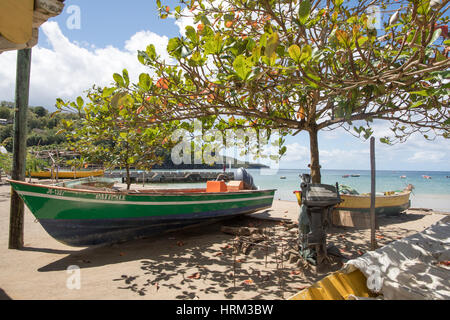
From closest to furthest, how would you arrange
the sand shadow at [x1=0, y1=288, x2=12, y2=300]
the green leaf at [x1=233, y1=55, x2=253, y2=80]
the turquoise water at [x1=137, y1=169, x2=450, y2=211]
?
the green leaf at [x1=233, y1=55, x2=253, y2=80], the sand shadow at [x1=0, y1=288, x2=12, y2=300], the turquoise water at [x1=137, y1=169, x2=450, y2=211]

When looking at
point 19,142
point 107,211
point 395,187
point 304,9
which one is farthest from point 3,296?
point 395,187

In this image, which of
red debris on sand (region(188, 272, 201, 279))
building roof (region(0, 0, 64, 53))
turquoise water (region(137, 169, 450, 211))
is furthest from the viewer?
turquoise water (region(137, 169, 450, 211))

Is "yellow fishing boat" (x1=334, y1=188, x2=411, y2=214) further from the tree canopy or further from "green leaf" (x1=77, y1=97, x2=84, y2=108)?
"green leaf" (x1=77, y1=97, x2=84, y2=108)

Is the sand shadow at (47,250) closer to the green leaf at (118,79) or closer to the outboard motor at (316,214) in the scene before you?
the green leaf at (118,79)

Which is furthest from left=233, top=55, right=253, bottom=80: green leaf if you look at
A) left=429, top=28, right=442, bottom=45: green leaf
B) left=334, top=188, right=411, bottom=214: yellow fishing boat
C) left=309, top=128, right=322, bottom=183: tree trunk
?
left=334, top=188, right=411, bottom=214: yellow fishing boat

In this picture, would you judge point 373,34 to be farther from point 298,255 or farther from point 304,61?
point 298,255

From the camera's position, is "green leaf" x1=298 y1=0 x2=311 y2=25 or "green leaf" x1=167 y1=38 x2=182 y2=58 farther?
"green leaf" x1=167 y1=38 x2=182 y2=58

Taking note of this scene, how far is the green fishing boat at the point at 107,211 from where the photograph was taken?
479cm

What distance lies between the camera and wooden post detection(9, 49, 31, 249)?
5332 millimetres

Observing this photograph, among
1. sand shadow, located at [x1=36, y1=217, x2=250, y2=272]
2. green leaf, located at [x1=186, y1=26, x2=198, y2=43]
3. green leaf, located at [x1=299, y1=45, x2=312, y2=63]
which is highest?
green leaf, located at [x1=186, y1=26, x2=198, y2=43]

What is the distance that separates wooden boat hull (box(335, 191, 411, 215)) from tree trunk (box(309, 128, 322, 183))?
3655mm
